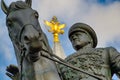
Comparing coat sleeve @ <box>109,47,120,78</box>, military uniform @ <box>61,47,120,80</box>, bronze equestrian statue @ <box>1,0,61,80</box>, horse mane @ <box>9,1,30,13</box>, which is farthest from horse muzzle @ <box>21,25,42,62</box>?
coat sleeve @ <box>109,47,120,78</box>

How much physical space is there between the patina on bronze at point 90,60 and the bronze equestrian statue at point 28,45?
0.68 m

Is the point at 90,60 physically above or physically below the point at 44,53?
above

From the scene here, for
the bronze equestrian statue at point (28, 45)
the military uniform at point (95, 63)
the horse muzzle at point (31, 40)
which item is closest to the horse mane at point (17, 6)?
the bronze equestrian statue at point (28, 45)

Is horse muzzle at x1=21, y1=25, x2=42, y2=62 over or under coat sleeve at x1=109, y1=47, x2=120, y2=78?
under

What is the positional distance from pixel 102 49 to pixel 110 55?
0.17 meters

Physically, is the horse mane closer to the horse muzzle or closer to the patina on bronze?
the horse muzzle

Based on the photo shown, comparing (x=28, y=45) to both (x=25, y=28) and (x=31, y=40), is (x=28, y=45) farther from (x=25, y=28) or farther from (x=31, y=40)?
(x=25, y=28)

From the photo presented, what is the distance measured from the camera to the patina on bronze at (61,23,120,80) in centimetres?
508

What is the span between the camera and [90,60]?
520 cm

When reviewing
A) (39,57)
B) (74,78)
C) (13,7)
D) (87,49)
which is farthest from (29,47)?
(87,49)

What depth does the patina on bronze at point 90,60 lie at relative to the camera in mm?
5078

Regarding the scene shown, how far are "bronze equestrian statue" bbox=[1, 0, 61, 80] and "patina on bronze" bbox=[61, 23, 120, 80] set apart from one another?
678mm

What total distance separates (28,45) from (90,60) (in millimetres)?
1531

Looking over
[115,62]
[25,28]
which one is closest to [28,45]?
[25,28]
